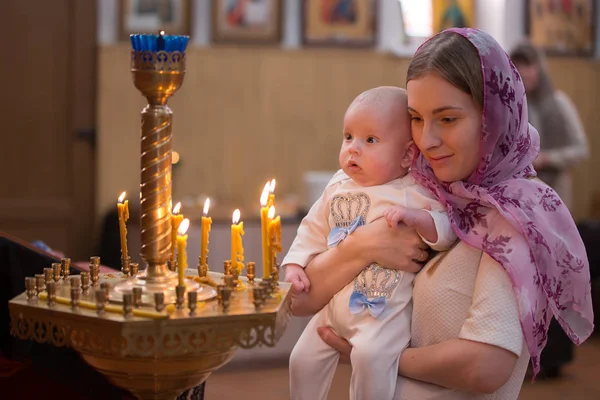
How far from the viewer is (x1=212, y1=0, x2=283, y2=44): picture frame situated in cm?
705

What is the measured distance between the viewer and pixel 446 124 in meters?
2.02

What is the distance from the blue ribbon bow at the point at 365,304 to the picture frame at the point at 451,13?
572 cm

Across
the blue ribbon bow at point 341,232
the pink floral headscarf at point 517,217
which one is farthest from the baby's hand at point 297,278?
the pink floral headscarf at point 517,217

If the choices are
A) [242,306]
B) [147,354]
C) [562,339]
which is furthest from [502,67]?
[562,339]

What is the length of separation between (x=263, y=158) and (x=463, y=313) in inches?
205

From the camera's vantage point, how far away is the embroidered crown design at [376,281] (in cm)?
218

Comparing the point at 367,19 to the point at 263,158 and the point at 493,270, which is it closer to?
the point at 263,158

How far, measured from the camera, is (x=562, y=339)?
6027mm

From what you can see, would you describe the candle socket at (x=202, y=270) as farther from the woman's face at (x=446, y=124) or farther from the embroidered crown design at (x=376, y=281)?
the woman's face at (x=446, y=124)

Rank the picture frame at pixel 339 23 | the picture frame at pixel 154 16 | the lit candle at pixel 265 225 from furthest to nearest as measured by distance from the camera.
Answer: the picture frame at pixel 339 23 → the picture frame at pixel 154 16 → the lit candle at pixel 265 225

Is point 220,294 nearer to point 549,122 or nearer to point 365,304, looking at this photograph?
point 365,304

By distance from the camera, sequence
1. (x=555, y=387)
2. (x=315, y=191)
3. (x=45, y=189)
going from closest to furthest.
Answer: (x=555, y=387), (x=315, y=191), (x=45, y=189)

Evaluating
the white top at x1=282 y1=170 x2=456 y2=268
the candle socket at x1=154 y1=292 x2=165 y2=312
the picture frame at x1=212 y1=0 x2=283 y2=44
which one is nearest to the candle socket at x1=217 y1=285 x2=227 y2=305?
the candle socket at x1=154 y1=292 x2=165 y2=312

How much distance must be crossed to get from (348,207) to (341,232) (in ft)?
0.23
